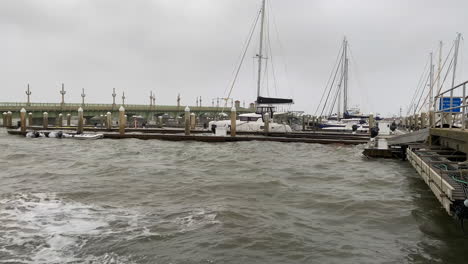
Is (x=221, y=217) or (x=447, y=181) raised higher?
(x=447, y=181)

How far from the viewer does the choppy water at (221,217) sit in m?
5.55

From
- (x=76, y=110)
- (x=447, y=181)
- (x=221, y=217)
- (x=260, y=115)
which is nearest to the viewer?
(x=447, y=181)

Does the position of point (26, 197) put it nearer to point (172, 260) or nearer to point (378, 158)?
point (172, 260)

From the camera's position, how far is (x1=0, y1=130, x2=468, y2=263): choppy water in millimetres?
5551

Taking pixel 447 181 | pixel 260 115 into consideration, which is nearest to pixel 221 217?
pixel 447 181

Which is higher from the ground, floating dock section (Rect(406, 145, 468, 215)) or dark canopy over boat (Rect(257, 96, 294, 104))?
dark canopy over boat (Rect(257, 96, 294, 104))

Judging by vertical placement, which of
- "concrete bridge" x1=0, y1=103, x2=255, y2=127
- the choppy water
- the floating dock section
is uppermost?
"concrete bridge" x1=0, y1=103, x2=255, y2=127

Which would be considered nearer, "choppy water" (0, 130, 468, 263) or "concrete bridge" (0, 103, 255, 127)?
"choppy water" (0, 130, 468, 263)

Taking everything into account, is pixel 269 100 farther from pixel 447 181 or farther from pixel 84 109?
pixel 84 109

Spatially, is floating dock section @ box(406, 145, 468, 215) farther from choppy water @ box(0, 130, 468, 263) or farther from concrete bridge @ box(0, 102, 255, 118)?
concrete bridge @ box(0, 102, 255, 118)

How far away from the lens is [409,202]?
8.82 meters

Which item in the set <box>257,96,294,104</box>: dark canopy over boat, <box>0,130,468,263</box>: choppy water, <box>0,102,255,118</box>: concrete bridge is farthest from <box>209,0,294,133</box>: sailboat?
<box>0,102,255,118</box>: concrete bridge

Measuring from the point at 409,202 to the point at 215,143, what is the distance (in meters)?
18.4

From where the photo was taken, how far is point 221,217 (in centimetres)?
741
